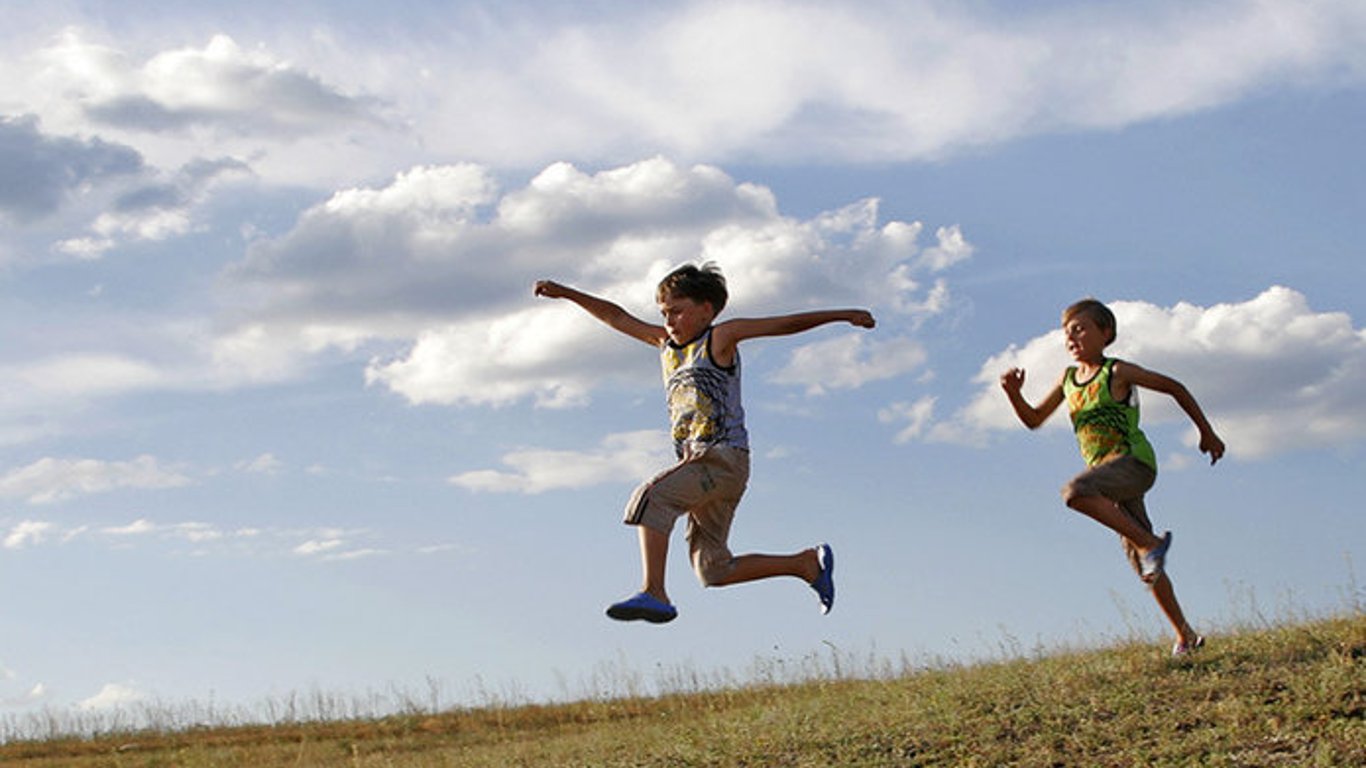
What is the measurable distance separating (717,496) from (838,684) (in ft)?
20.6

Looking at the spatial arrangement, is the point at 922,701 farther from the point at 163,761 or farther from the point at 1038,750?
the point at 163,761

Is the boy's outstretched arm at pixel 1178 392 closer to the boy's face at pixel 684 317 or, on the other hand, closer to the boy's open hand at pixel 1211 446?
the boy's open hand at pixel 1211 446

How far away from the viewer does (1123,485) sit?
8766 mm

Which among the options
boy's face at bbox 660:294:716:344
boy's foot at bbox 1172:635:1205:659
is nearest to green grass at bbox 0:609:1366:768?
boy's foot at bbox 1172:635:1205:659

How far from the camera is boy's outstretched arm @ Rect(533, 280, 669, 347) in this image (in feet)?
31.5

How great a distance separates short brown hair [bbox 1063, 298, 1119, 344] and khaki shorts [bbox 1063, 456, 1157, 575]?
0.89 meters

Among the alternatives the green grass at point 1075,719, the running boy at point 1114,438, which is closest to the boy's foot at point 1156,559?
the running boy at point 1114,438

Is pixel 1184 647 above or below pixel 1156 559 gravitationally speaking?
below

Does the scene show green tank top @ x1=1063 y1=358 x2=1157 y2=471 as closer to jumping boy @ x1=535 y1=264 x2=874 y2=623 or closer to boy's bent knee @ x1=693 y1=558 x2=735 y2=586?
jumping boy @ x1=535 y1=264 x2=874 y2=623

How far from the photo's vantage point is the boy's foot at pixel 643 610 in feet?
28.1

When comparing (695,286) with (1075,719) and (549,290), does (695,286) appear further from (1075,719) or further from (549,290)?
(1075,719)

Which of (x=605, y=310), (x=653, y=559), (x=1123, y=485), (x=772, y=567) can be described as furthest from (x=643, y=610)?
(x=1123, y=485)

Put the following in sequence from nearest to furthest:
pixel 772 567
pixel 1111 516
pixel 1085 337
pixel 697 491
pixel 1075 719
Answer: pixel 1075 719 < pixel 1111 516 < pixel 697 491 < pixel 1085 337 < pixel 772 567

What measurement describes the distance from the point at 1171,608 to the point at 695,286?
3617 mm
